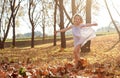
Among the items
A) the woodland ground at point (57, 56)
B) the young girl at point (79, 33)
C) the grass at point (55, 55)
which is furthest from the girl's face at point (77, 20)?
the grass at point (55, 55)

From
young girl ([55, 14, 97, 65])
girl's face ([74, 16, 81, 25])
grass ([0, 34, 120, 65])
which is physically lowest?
grass ([0, 34, 120, 65])

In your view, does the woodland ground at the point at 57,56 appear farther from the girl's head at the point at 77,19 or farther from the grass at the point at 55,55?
the girl's head at the point at 77,19

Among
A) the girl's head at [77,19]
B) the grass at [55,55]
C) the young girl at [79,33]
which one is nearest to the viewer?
the girl's head at [77,19]

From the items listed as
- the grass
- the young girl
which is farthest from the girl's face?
the grass

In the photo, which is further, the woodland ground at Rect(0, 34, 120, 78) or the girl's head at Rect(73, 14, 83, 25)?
the woodland ground at Rect(0, 34, 120, 78)

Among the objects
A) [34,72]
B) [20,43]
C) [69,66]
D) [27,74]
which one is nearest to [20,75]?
[27,74]

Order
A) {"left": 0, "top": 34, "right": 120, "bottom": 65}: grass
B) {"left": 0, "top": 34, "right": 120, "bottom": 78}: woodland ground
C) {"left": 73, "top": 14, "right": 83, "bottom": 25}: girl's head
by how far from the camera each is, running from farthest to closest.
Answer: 1. {"left": 0, "top": 34, "right": 120, "bottom": 65}: grass
2. {"left": 0, "top": 34, "right": 120, "bottom": 78}: woodland ground
3. {"left": 73, "top": 14, "right": 83, "bottom": 25}: girl's head

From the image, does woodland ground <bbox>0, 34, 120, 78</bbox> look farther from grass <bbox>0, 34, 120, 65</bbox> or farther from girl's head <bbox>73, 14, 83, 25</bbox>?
girl's head <bbox>73, 14, 83, 25</bbox>

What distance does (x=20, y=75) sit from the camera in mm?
5809

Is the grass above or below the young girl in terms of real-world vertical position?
below

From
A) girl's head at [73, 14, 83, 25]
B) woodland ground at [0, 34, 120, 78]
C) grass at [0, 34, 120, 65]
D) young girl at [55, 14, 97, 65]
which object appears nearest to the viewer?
girl's head at [73, 14, 83, 25]

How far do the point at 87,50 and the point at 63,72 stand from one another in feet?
44.6

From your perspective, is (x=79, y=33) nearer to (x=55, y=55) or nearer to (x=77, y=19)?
(x=77, y=19)

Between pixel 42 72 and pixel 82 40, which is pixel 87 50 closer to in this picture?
pixel 82 40
